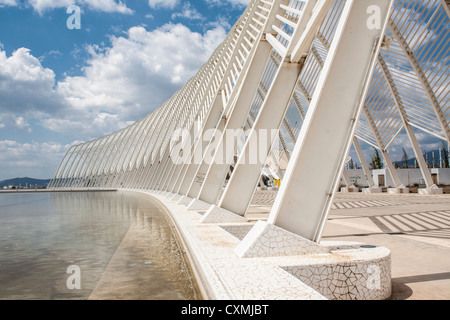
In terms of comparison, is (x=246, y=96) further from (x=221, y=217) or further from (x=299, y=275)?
(x=299, y=275)

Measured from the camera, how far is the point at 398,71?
1703 cm

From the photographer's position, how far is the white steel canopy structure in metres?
3.48

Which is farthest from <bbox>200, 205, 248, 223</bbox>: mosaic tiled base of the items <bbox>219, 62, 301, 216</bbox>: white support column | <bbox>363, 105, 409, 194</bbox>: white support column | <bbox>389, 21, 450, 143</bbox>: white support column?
<bbox>363, 105, 409, 194</bbox>: white support column

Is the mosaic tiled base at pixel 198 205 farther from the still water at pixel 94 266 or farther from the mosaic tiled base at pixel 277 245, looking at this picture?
the mosaic tiled base at pixel 277 245

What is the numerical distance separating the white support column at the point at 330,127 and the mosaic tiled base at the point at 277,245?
6cm

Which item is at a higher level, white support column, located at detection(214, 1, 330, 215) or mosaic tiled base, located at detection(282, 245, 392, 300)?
white support column, located at detection(214, 1, 330, 215)

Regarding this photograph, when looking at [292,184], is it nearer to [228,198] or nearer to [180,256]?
[180,256]

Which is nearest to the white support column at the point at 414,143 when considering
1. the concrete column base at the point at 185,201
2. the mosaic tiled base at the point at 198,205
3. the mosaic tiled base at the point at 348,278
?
the concrete column base at the point at 185,201

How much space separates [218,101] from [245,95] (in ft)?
12.4

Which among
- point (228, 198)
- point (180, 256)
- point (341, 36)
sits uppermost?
point (341, 36)

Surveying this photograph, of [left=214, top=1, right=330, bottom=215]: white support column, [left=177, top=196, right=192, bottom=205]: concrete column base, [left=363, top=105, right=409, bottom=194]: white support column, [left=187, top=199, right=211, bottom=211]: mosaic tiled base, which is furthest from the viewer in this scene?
[left=363, top=105, right=409, bottom=194]: white support column

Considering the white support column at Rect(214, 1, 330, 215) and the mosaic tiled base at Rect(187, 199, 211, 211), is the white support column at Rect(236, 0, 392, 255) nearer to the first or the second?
the white support column at Rect(214, 1, 330, 215)

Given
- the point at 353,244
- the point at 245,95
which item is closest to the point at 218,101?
the point at 245,95

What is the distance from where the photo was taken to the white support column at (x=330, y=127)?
3.45m
